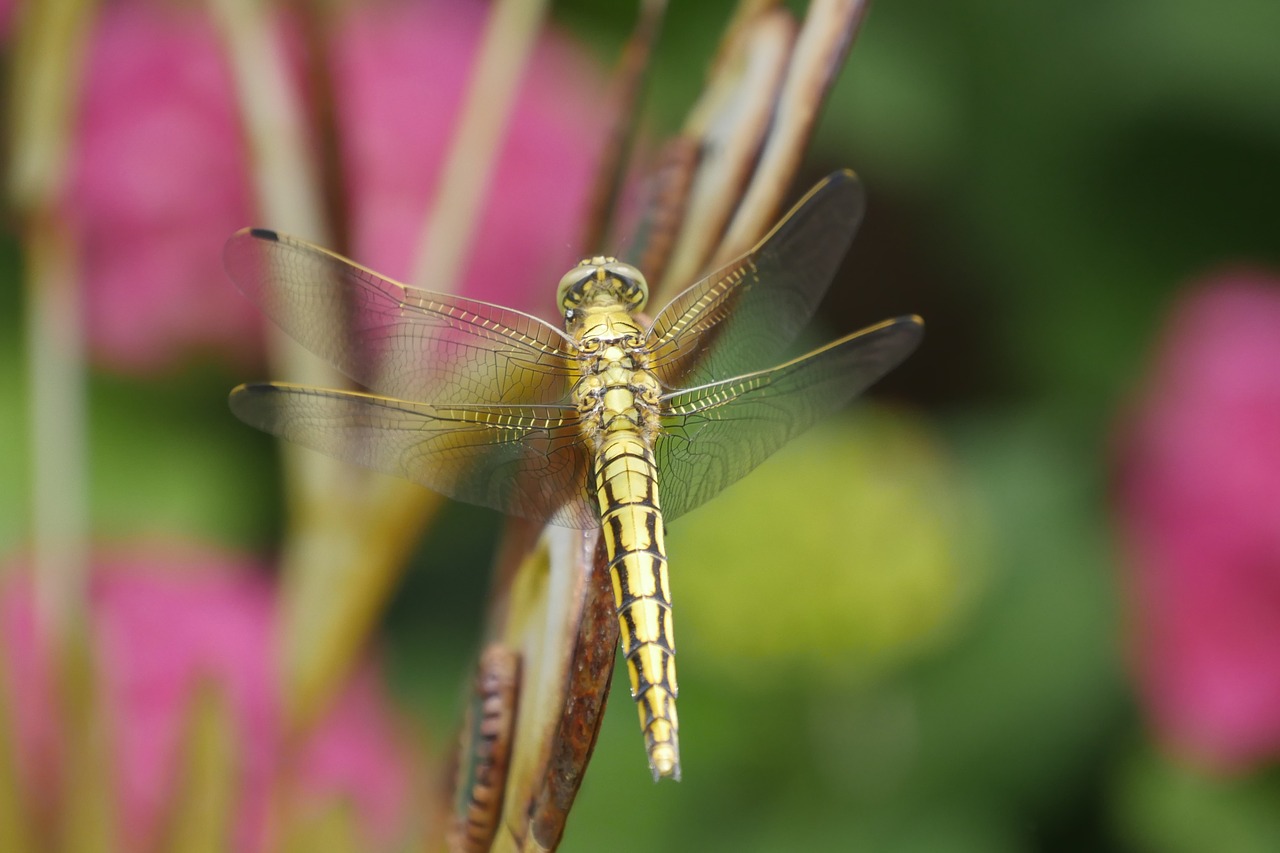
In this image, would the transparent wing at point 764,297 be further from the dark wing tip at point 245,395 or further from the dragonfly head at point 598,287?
the dark wing tip at point 245,395

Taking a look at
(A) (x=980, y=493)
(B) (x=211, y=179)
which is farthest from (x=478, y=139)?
(A) (x=980, y=493)

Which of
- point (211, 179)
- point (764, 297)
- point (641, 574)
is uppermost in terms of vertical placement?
point (211, 179)

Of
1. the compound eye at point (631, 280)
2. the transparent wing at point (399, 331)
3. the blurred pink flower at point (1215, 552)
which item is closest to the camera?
the compound eye at point (631, 280)

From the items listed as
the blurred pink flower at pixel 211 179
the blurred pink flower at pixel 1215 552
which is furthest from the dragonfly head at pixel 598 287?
the blurred pink flower at pixel 1215 552

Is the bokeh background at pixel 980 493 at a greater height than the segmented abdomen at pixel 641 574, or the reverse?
the bokeh background at pixel 980 493

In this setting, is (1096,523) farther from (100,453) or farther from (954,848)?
(100,453)

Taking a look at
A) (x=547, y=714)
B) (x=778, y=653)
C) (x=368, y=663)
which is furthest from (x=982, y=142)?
(x=547, y=714)

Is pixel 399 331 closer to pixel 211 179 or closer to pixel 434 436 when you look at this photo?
pixel 434 436

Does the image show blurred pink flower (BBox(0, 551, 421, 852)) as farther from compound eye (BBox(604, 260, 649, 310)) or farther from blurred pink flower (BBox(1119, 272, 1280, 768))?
blurred pink flower (BBox(1119, 272, 1280, 768))

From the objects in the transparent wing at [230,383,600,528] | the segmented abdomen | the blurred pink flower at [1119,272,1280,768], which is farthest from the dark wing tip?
the blurred pink flower at [1119,272,1280,768]
